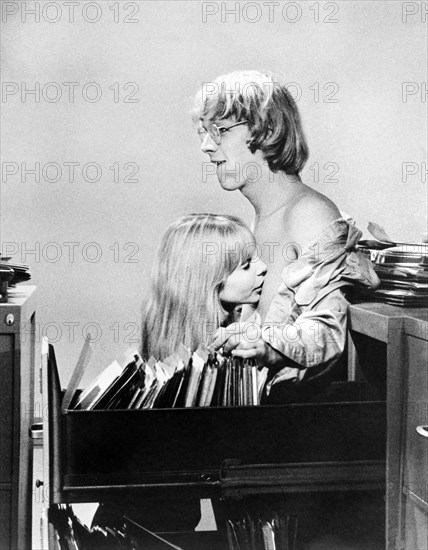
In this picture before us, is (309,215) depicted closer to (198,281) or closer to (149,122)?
(198,281)

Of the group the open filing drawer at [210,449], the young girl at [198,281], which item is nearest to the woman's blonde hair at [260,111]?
the young girl at [198,281]

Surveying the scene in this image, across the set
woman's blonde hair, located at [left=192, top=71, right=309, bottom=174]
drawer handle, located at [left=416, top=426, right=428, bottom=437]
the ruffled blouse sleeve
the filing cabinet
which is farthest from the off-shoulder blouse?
the filing cabinet

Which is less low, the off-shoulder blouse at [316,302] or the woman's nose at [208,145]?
the woman's nose at [208,145]

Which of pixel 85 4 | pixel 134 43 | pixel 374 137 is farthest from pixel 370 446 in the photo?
pixel 85 4

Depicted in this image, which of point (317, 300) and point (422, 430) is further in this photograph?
point (317, 300)

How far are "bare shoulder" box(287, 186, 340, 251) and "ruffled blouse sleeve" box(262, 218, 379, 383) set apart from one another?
0.8 inches

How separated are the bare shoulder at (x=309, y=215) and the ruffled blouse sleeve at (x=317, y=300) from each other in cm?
2

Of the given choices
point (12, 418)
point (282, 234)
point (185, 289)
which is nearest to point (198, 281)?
point (185, 289)

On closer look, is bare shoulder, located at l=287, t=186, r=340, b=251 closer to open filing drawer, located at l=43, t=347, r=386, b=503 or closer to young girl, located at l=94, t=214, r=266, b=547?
young girl, located at l=94, t=214, r=266, b=547

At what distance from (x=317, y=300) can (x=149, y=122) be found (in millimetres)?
669

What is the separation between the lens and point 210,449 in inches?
79.0

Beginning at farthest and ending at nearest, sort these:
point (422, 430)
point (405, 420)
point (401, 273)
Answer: point (401, 273) → point (405, 420) → point (422, 430)

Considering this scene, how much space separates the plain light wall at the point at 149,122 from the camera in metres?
2.06

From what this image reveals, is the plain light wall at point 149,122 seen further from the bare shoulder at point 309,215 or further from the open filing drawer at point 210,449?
the open filing drawer at point 210,449
